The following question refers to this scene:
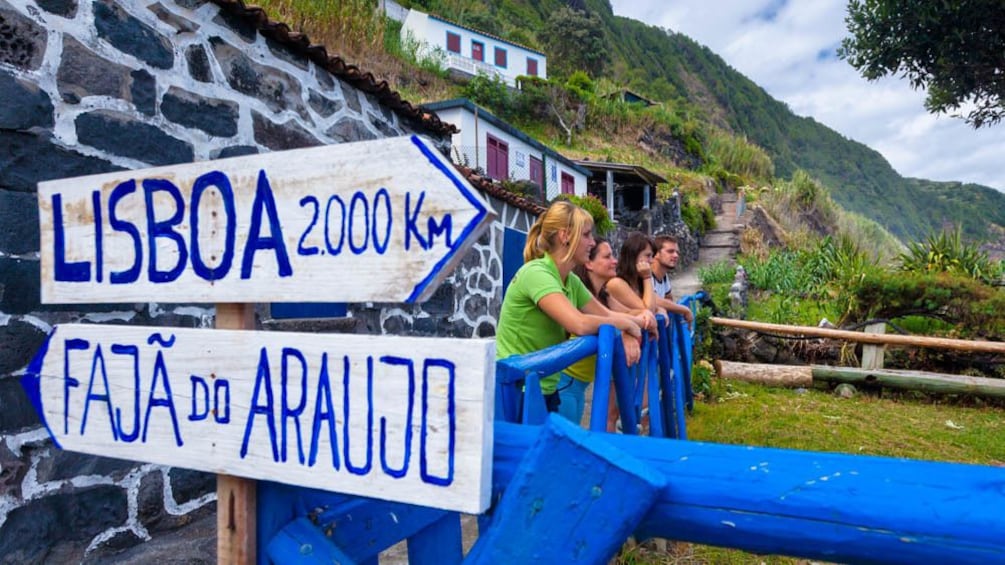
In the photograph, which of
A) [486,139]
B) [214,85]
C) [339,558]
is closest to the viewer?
[339,558]

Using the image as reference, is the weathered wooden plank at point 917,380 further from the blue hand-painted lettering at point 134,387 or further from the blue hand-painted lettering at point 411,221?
the blue hand-painted lettering at point 134,387

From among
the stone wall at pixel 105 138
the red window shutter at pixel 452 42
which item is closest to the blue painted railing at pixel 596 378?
the stone wall at pixel 105 138

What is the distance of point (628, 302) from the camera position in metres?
3.36

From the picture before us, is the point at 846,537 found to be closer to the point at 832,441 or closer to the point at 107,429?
the point at 107,429

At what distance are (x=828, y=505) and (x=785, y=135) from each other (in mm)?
98738

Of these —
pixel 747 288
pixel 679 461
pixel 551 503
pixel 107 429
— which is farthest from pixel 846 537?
pixel 747 288

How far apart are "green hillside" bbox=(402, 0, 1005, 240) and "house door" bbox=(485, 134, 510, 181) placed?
44.5m

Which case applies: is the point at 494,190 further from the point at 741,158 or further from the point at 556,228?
the point at 741,158

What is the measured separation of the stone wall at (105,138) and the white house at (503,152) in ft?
39.6

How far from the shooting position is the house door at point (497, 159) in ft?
56.0

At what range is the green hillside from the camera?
70.6m

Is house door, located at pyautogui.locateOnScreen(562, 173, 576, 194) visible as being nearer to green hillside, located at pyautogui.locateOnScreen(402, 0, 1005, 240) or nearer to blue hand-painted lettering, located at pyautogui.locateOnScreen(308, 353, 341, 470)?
blue hand-painted lettering, located at pyautogui.locateOnScreen(308, 353, 341, 470)

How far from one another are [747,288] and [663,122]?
21002 millimetres

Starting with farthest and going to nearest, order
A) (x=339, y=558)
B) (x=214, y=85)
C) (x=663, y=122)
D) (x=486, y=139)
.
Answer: (x=663, y=122)
(x=486, y=139)
(x=214, y=85)
(x=339, y=558)
